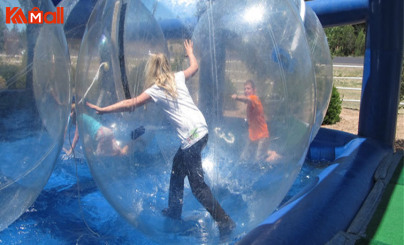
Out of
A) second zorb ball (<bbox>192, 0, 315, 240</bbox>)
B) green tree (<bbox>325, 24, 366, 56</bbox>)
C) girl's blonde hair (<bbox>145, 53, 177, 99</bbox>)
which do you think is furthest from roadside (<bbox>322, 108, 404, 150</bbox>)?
green tree (<bbox>325, 24, 366, 56</bbox>)

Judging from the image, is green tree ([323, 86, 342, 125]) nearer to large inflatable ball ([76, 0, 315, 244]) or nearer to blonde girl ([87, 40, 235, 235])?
large inflatable ball ([76, 0, 315, 244])

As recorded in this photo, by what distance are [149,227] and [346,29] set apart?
25.3m

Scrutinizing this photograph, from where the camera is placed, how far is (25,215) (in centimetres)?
320

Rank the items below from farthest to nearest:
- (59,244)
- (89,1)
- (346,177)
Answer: (89,1) → (346,177) → (59,244)

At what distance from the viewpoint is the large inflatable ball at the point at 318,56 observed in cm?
379

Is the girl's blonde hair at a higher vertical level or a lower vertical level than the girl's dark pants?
higher

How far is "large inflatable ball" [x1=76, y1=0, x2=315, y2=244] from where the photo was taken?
190 centimetres

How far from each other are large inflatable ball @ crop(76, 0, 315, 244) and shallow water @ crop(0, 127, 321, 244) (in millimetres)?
306

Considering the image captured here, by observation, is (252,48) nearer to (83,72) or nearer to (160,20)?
(160,20)

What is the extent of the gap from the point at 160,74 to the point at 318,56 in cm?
251

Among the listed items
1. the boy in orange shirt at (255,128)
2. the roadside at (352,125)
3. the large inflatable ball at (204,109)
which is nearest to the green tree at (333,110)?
the roadside at (352,125)

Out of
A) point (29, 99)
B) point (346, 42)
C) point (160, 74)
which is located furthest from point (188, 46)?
point (346, 42)

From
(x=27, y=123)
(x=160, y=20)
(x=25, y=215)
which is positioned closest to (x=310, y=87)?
(x=160, y=20)

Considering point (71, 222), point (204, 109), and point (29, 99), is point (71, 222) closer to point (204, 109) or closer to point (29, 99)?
point (29, 99)
